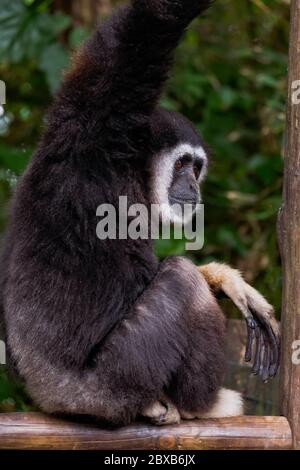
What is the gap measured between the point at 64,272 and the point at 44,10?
3.82m

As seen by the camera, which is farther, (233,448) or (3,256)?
(3,256)

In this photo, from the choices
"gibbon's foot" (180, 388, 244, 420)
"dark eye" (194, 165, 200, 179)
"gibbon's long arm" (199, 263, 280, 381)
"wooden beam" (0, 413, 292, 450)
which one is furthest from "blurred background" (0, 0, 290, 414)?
"wooden beam" (0, 413, 292, 450)

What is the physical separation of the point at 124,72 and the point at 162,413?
5.56 ft

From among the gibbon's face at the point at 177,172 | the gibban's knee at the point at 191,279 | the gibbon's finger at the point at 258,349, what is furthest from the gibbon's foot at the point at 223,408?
the gibbon's face at the point at 177,172

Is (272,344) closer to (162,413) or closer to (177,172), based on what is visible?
(162,413)

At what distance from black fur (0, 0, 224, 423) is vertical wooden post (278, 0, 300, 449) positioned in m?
0.42

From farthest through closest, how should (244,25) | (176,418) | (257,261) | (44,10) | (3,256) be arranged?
(244,25) → (257,261) → (44,10) → (3,256) → (176,418)

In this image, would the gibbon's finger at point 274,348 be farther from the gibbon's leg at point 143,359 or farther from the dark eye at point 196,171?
the dark eye at point 196,171

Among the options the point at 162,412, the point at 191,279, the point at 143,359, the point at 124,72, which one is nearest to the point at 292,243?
the point at 191,279

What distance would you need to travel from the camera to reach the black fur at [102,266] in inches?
147

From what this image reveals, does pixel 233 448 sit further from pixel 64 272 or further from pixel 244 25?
pixel 244 25

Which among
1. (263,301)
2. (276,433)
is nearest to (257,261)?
(263,301)

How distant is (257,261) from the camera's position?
324 inches

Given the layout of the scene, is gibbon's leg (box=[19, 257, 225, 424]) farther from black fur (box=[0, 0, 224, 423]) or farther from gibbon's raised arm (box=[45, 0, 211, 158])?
gibbon's raised arm (box=[45, 0, 211, 158])
